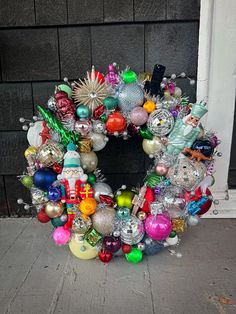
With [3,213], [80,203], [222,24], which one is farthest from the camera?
[3,213]

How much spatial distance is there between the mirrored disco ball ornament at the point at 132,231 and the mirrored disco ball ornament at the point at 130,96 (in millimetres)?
524

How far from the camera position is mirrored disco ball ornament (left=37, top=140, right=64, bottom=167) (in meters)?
1.32

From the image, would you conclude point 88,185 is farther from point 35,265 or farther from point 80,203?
point 35,265

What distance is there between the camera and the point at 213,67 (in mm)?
1700

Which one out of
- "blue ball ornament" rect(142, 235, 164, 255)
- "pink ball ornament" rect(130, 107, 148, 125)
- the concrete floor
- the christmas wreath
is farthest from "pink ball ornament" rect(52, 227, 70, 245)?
"pink ball ornament" rect(130, 107, 148, 125)

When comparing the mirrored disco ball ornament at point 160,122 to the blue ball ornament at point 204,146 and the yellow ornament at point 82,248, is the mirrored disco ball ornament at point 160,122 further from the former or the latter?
the yellow ornament at point 82,248

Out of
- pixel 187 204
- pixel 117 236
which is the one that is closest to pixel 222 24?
pixel 187 204

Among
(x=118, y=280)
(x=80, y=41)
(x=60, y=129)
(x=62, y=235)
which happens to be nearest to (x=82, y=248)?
(x=62, y=235)

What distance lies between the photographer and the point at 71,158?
Answer: 1.30 m

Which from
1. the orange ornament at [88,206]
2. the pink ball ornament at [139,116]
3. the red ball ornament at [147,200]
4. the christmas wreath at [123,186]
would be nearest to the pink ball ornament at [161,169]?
the christmas wreath at [123,186]

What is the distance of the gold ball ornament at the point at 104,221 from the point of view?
1.30 meters

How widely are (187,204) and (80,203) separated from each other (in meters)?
0.50

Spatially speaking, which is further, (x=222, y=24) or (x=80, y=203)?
(x=222, y=24)

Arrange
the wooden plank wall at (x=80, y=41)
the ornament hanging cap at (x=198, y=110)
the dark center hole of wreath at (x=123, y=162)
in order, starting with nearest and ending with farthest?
the ornament hanging cap at (x=198, y=110) < the wooden plank wall at (x=80, y=41) < the dark center hole of wreath at (x=123, y=162)
